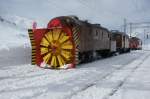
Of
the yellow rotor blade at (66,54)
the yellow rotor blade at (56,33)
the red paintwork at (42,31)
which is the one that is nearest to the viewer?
the yellow rotor blade at (66,54)

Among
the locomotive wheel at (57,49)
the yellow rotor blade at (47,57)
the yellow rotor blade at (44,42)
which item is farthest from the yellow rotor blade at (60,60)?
the yellow rotor blade at (44,42)

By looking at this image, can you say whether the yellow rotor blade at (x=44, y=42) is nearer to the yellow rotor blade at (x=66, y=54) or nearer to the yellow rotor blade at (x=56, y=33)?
the yellow rotor blade at (x=56, y=33)

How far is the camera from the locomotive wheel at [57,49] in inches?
756

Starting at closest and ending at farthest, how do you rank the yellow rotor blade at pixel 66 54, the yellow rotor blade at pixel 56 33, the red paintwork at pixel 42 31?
1. the yellow rotor blade at pixel 66 54
2. the red paintwork at pixel 42 31
3. the yellow rotor blade at pixel 56 33

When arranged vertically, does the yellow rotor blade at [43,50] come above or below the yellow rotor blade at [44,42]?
below

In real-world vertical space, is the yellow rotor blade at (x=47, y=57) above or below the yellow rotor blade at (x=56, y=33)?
below

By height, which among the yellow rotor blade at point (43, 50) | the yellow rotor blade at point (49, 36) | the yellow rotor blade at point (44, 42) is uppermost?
the yellow rotor blade at point (49, 36)

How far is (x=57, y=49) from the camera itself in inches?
770

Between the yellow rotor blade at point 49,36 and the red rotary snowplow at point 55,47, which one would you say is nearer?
the red rotary snowplow at point 55,47

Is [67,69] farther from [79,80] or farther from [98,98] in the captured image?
[98,98]

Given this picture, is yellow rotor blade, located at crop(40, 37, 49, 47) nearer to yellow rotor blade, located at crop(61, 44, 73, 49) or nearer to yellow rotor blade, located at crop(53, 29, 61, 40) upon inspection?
Result: yellow rotor blade, located at crop(53, 29, 61, 40)

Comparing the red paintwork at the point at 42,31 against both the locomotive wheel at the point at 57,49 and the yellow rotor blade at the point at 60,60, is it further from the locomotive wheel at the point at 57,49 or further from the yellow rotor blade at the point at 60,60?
the yellow rotor blade at the point at 60,60

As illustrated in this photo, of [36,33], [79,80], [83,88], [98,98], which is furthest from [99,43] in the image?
[98,98]

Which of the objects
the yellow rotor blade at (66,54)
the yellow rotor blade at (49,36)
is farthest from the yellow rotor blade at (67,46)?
A: the yellow rotor blade at (49,36)
